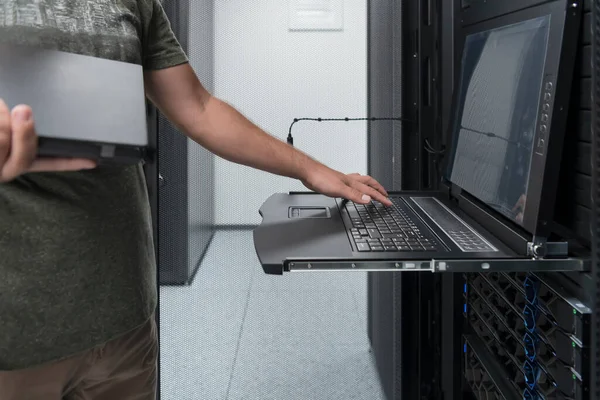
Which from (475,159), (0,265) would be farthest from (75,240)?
(475,159)

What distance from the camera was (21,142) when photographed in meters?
0.59

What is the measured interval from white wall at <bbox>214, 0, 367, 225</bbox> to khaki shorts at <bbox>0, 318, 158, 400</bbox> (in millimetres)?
655

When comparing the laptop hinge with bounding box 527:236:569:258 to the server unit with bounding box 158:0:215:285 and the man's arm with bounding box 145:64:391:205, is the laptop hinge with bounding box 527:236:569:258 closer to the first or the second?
the man's arm with bounding box 145:64:391:205

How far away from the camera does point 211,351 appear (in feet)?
5.38

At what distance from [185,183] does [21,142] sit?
983 mm

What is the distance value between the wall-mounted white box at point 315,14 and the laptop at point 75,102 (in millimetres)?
945

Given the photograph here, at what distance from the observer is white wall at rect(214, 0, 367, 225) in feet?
5.07

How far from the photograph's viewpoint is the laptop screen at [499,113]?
857 mm

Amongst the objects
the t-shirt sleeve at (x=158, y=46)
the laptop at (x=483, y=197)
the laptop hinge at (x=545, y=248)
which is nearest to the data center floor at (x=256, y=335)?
the laptop at (x=483, y=197)

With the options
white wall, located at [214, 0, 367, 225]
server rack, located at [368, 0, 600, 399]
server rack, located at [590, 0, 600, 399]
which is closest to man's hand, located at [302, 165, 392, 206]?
server rack, located at [368, 0, 600, 399]

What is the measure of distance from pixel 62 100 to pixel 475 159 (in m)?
0.72

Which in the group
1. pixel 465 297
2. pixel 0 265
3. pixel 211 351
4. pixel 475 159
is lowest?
pixel 211 351

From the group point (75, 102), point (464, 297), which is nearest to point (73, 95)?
point (75, 102)

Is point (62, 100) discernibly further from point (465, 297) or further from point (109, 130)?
point (465, 297)
